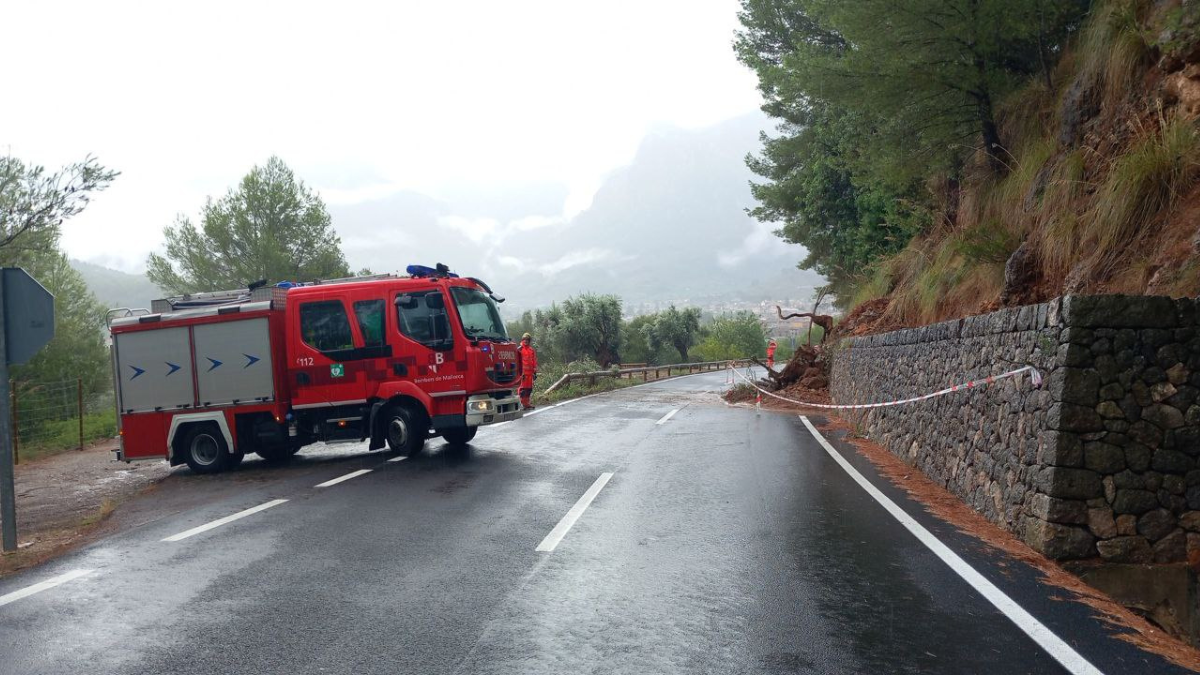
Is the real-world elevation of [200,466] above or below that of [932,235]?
below

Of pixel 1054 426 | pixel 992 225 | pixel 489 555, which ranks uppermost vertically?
pixel 992 225

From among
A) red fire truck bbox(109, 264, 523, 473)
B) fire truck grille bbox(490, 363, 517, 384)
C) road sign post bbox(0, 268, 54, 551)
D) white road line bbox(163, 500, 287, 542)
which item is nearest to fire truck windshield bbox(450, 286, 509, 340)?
red fire truck bbox(109, 264, 523, 473)

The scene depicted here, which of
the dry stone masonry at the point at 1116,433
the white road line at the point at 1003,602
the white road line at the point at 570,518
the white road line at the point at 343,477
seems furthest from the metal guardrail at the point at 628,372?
the dry stone masonry at the point at 1116,433

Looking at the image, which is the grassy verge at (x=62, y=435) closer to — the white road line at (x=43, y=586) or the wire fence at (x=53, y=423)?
the wire fence at (x=53, y=423)

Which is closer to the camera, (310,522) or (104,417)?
(310,522)

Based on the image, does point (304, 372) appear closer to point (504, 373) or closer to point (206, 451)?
point (206, 451)

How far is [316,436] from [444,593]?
7.68 meters

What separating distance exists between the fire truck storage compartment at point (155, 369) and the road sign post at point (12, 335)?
199 inches

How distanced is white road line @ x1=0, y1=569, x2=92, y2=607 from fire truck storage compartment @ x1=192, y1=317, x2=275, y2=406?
19.3ft

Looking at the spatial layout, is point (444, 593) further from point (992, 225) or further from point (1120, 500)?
point (992, 225)

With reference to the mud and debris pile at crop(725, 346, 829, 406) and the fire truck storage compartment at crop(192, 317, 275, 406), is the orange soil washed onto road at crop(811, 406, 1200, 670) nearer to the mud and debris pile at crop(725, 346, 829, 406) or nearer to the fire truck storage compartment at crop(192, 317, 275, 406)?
the fire truck storage compartment at crop(192, 317, 275, 406)

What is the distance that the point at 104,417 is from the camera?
22422mm

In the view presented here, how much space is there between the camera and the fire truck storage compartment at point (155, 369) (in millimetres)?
11633

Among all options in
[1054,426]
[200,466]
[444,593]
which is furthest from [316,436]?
[1054,426]
